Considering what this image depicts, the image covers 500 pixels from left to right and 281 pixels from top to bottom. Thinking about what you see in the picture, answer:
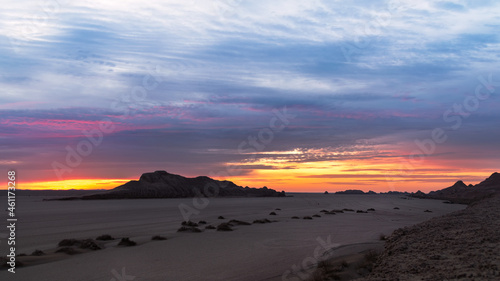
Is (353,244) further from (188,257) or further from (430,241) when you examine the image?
(188,257)

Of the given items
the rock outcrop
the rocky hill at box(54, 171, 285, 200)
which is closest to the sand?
the rock outcrop

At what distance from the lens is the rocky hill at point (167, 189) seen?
286ft

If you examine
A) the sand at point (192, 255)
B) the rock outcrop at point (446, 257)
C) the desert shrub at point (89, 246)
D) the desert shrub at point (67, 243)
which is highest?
the rock outcrop at point (446, 257)

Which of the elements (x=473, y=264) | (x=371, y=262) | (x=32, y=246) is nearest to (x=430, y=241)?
(x=371, y=262)

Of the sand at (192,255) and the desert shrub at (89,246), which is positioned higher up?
the desert shrub at (89,246)

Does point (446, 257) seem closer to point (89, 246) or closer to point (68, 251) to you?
point (68, 251)

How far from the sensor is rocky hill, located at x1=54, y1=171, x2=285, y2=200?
87.1m

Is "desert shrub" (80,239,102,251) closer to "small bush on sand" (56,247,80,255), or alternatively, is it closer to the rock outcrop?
"small bush on sand" (56,247,80,255)

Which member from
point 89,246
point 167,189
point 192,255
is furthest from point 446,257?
point 167,189

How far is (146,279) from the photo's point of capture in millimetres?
10633

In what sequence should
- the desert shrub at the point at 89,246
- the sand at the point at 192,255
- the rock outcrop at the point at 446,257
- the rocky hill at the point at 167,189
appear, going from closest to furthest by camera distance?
the rock outcrop at the point at 446,257 → the sand at the point at 192,255 → the desert shrub at the point at 89,246 → the rocky hill at the point at 167,189

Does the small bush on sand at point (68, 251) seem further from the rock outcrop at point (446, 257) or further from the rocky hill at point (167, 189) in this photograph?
the rocky hill at point (167, 189)

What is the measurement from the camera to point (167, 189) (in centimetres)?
10256

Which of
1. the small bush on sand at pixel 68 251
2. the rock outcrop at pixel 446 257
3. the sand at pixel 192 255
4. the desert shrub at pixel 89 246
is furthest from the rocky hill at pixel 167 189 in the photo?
the rock outcrop at pixel 446 257
